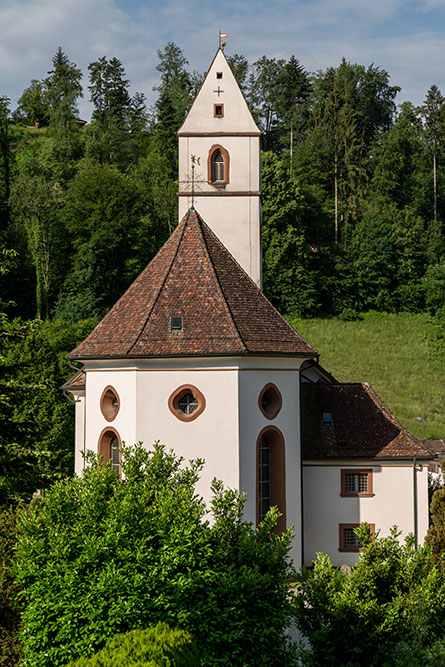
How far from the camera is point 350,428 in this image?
86.8ft

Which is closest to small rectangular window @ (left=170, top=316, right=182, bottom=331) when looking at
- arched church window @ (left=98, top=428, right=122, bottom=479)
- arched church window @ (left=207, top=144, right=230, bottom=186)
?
arched church window @ (left=98, top=428, right=122, bottom=479)

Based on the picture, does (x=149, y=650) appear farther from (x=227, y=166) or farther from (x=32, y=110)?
(x=32, y=110)

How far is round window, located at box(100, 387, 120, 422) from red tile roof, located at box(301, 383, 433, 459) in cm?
703

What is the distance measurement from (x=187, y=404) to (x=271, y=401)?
2718 mm

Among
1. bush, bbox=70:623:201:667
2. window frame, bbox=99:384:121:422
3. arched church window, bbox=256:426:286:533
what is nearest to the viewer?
bush, bbox=70:623:201:667

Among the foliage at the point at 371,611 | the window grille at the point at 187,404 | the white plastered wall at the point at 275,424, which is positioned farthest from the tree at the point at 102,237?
the foliage at the point at 371,611

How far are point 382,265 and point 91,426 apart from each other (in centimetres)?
5380

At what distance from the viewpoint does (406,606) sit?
14156 mm

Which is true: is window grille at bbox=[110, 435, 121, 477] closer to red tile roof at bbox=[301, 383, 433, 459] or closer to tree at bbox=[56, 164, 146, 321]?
red tile roof at bbox=[301, 383, 433, 459]

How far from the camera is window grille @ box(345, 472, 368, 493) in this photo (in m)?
25.7

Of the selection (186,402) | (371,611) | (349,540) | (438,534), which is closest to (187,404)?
(186,402)

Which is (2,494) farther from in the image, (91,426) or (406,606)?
(406,606)

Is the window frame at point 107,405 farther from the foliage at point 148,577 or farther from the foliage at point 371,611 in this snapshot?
the foliage at point 371,611

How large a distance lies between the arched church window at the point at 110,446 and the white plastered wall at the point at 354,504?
21.8 ft
